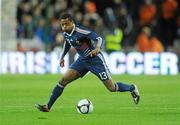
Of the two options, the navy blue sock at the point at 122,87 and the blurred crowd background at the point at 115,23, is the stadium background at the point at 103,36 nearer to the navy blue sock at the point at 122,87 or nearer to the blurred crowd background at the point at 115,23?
the blurred crowd background at the point at 115,23

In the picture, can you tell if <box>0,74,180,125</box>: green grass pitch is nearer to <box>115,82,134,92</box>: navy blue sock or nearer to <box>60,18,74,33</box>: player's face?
<box>115,82,134,92</box>: navy blue sock

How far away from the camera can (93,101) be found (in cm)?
1881

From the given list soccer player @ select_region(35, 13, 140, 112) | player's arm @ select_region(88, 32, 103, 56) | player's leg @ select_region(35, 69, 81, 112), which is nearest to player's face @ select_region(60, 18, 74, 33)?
soccer player @ select_region(35, 13, 140, 112)

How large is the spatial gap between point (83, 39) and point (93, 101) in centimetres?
342

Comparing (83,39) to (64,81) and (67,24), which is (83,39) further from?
(64,81)

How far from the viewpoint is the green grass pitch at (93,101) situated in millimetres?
14180

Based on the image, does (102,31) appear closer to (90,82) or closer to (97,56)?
(90,82)

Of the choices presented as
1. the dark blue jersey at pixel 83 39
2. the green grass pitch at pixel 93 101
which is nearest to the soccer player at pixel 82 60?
the dark blue jersey at pixel 83 39

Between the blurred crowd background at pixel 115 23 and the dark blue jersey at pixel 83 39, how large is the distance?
50.2 feet

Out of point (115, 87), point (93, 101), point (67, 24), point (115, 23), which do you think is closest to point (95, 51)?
point (67, 24)

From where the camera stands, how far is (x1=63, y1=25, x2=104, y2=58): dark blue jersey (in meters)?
15.6

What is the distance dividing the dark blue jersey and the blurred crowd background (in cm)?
1529

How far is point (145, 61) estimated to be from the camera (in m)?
30.9

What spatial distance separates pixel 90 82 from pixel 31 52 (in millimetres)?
5174
